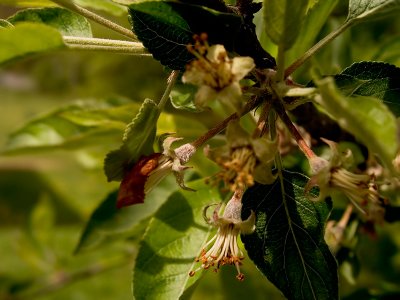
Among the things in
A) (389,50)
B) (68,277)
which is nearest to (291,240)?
(389,50)

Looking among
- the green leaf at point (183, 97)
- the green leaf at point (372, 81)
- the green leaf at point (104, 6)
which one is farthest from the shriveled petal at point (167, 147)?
the green leaf at point (104, 6)

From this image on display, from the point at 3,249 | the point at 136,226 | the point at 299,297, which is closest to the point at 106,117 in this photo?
the point at 136,226

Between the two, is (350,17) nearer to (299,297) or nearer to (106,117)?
(299,297)

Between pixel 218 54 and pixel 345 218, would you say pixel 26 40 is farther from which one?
pixel 345 218

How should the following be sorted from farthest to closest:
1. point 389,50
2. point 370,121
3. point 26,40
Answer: point 389,50
point 26,40
point 370,121

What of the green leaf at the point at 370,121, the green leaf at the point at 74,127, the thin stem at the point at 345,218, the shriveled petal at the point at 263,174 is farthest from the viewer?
the green leaf at the point at 74,127

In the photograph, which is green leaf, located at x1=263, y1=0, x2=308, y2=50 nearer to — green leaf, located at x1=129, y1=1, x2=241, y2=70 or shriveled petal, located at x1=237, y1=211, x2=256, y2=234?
green leaf, located at x1=129, y1=1, x2=241, y2=70

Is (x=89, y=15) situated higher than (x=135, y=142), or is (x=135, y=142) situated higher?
(x=89, y=15)

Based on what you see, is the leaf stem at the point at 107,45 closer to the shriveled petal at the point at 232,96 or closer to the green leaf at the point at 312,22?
the shriveled petal at the point at 232,96
